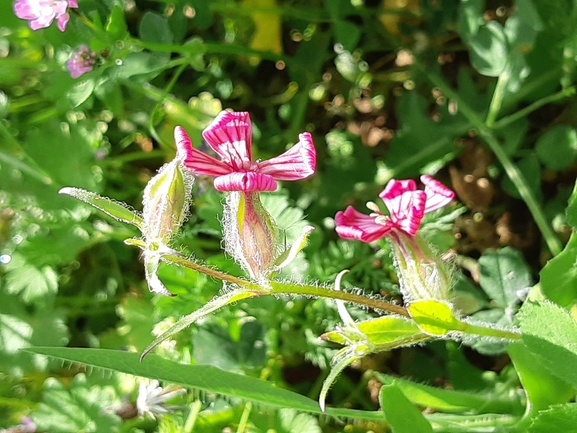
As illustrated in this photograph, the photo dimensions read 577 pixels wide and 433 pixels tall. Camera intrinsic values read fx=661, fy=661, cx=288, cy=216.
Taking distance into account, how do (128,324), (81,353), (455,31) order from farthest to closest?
(455,31) < (128,324) < (81,353)

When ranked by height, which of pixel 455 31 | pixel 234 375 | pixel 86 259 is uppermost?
pixel 455 31

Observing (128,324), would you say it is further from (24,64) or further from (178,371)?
(24,64)

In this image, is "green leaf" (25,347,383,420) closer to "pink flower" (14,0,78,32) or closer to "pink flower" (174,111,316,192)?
"pink flower" (174,111,316,192)

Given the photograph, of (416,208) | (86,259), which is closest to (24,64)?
(86,259)

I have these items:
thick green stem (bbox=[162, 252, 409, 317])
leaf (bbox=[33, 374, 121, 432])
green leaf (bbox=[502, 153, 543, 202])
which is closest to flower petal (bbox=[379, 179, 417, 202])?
thick green stem (bbox=[162, 252, 409, 317])

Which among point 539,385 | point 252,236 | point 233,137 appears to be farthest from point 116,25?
point 539,385

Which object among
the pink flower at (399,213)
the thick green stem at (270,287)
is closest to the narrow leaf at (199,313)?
the thick green stem at (270,287)

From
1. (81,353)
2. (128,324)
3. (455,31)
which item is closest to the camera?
(81,353)

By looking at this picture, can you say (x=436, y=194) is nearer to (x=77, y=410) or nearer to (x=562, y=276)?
(x=562, y=276)
